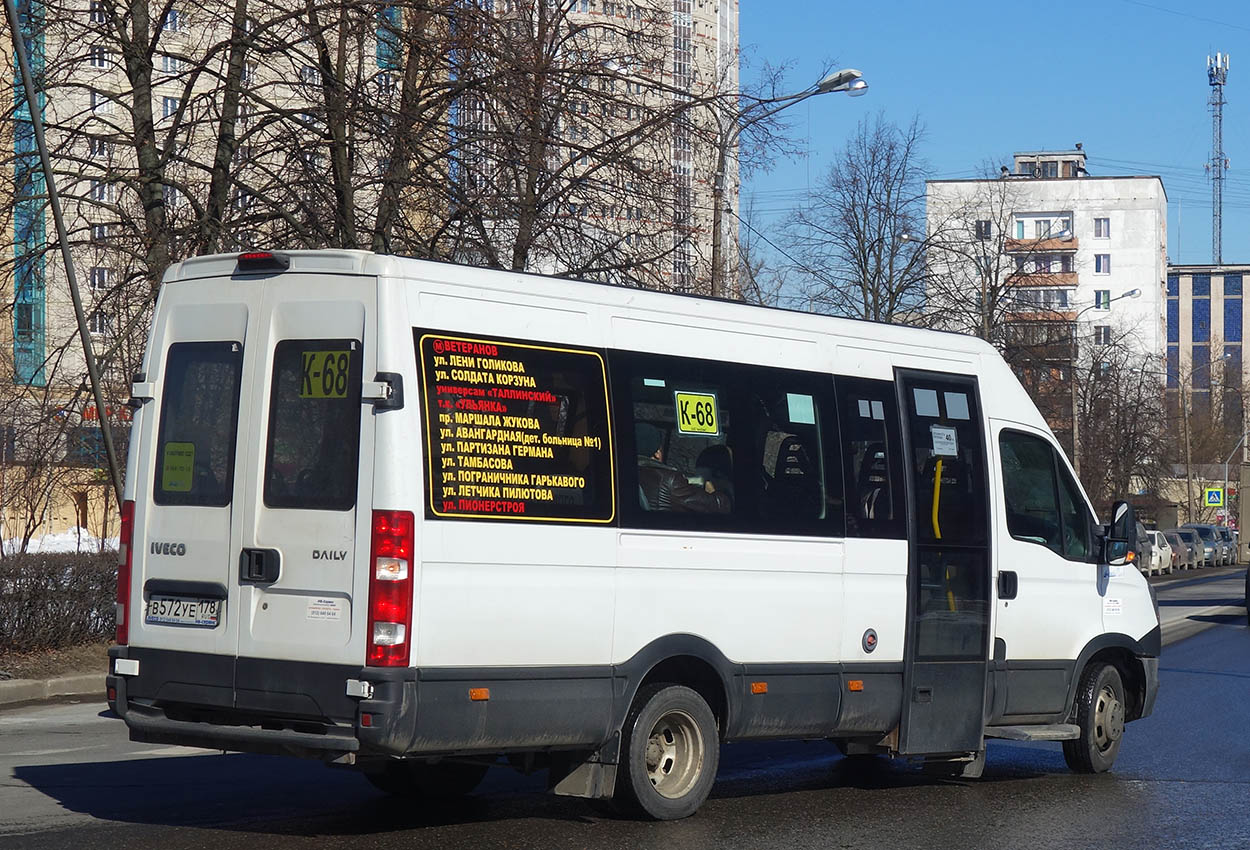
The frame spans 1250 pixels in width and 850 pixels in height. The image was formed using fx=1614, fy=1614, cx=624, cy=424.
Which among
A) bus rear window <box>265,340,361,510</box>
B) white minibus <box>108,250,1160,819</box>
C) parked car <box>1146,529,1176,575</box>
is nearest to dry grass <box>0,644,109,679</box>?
white minibus <box>108,250,1160,819</box>

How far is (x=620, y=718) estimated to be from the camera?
809cm

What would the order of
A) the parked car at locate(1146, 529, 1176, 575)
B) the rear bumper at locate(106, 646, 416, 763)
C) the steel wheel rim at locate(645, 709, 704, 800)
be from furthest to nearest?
the parked car at locate(1146, 529, 1176, 575) < the steel wheel rim at locate(645, 709, 704, 800) < the rear bumper at locate(106, 646, 416, 763)

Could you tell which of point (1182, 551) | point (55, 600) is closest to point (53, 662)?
point (55, 600)

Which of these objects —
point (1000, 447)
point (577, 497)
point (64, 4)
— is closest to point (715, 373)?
point (577, 497)

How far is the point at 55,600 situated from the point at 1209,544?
204 feet

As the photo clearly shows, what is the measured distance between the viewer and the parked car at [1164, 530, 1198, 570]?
63500mm

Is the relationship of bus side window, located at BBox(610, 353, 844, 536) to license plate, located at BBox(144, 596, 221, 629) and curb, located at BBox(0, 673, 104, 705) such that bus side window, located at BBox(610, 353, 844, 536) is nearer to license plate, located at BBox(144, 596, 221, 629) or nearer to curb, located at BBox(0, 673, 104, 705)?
license plate, located at BBox(144, 596, 221, 629)

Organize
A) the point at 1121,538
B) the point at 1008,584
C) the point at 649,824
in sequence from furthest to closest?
the point at 1121,538, the point at 1008,584, the point at 649,824

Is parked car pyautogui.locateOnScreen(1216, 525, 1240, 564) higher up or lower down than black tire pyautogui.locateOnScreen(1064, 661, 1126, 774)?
higher up

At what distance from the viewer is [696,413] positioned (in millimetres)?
8750

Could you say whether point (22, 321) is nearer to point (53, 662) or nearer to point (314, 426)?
point (53, 662)

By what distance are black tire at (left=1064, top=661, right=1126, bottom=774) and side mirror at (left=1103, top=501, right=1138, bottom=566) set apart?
74cm

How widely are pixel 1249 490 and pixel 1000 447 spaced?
2645 cm

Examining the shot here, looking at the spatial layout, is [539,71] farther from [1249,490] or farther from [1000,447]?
[1249,490]
